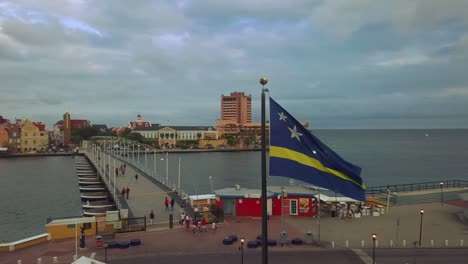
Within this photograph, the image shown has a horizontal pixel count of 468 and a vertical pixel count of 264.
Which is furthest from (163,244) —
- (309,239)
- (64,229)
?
(309,239)

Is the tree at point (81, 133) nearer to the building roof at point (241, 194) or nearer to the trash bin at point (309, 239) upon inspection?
the building roof at point (241, 194)

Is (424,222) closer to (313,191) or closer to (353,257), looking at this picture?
(313,191)

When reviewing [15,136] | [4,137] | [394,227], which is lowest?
[394,227]

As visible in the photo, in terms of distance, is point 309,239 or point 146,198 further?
point 146,198

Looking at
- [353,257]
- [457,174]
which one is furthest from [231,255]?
[457,174]

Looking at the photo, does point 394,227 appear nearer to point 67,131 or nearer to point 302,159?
point 302,159

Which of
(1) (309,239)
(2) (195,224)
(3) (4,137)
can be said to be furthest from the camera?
(3) (4,137)

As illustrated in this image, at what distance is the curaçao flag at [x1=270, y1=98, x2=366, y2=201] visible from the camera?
13422 millimetres

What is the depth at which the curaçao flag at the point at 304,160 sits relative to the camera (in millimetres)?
13422

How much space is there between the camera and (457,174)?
3979 inches

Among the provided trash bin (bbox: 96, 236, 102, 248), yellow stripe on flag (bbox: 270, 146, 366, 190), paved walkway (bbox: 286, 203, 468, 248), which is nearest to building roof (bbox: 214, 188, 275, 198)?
paved walkway (bbox: 286, 203, 468, 248)

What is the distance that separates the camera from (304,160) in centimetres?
1395

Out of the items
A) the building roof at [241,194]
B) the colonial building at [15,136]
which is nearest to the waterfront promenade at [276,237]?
the building roof at [241,194]

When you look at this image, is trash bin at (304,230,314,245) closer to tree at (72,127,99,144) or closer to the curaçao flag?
the curaçao flag
